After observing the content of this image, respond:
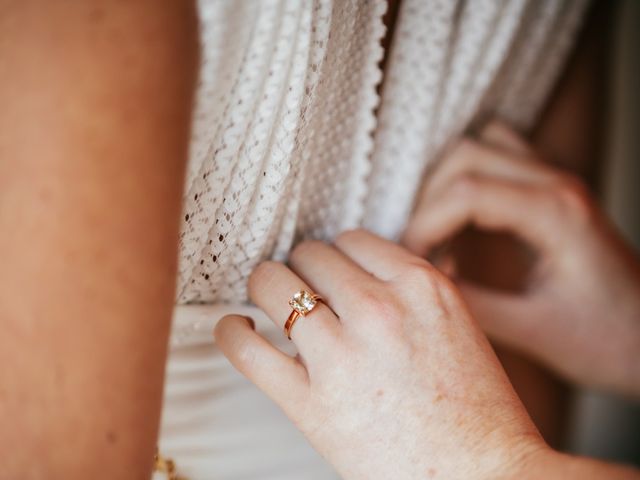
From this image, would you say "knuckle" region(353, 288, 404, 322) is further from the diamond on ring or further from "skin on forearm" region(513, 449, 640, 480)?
"skin on forearm" region(513, 449, 640, 480)

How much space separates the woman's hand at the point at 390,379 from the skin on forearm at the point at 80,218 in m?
0.17

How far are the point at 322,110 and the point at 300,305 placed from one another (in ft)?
0.65

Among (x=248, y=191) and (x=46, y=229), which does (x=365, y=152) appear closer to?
(x=248, y=191)

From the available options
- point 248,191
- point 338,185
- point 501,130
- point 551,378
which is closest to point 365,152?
point 338,185

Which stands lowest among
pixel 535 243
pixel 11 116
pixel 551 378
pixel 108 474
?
pixel 551 378

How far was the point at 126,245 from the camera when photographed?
1.29 ft

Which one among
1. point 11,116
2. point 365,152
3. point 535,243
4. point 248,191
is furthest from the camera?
point 535,243

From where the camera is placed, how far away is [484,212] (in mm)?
788

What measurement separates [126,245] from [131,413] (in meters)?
0.12

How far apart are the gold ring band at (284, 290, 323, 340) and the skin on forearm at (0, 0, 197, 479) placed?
167 mm

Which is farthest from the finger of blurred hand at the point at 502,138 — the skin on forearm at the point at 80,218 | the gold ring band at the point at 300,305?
the skin on forearm at the point at 80,218

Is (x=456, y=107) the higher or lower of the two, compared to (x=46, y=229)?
higher

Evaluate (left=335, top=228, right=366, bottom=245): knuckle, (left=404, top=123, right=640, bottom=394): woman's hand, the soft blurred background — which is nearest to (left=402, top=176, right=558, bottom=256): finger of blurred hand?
(left=404, top=123, right=640, bottom=394): woman's hand

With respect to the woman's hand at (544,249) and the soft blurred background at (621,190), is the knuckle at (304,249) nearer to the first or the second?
the woman's hand at (544,249)
